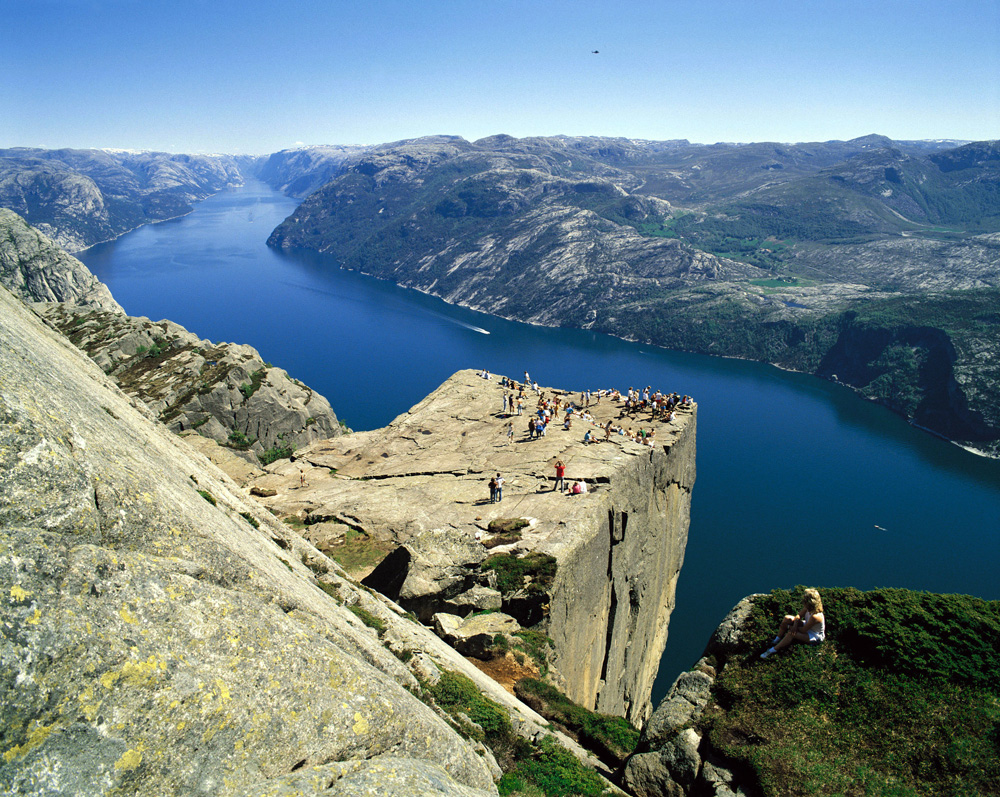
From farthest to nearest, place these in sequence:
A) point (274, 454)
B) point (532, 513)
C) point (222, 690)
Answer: point (274, 454)
point (532, 513)
point (222, 690)

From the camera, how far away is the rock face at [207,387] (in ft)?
158

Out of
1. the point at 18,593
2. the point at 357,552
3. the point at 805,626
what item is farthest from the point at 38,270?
the point at 805,626

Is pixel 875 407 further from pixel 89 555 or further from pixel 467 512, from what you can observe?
pixel 89 555

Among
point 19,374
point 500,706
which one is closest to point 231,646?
point 19,374

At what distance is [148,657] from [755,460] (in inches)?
4737

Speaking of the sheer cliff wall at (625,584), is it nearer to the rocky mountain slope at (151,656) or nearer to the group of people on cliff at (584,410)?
the group of people on cliff at (584,410)

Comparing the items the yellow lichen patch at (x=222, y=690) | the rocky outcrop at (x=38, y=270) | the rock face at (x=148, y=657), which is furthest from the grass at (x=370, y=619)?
the rocky outcrop at (x=38, y=270)

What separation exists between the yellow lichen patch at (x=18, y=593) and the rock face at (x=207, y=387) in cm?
4490

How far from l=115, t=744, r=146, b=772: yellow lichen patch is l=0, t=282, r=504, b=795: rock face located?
0.5 inches

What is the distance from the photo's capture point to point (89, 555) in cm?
701

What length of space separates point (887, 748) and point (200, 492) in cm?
1831

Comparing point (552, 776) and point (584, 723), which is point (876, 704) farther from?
point (552, 776)

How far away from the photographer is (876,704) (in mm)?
13852

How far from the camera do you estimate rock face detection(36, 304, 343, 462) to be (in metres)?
48.1
